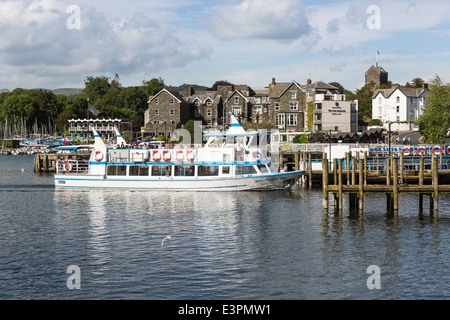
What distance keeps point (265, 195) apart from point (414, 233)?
19274 millimetres

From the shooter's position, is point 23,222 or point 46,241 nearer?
point 46,241

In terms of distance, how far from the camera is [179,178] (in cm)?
5416

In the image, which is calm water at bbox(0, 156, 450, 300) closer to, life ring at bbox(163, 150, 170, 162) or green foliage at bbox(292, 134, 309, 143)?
life ring at bbox(163, 150, 170, 162)

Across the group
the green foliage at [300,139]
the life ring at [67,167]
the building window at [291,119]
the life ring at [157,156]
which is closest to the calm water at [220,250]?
the life ring at [157,156]

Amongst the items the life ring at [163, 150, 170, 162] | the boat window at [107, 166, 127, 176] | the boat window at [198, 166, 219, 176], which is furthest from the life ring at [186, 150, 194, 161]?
the boat window at [107, 166, 127, 176]

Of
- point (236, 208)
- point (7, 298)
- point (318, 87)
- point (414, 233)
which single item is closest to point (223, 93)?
point (318, 87)

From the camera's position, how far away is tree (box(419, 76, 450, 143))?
87500 millimetres

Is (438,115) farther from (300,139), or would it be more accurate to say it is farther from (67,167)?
(67,167)

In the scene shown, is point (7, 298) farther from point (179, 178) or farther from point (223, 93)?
point (223, 93)

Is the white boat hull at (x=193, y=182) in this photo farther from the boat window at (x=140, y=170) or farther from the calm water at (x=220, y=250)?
the calm water at (x=220, y=250)

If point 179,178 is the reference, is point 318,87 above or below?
above

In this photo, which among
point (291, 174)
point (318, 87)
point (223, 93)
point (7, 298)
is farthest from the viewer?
point (223, 93)

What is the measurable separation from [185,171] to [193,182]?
1.50 m

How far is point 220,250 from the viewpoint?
3020 cm
